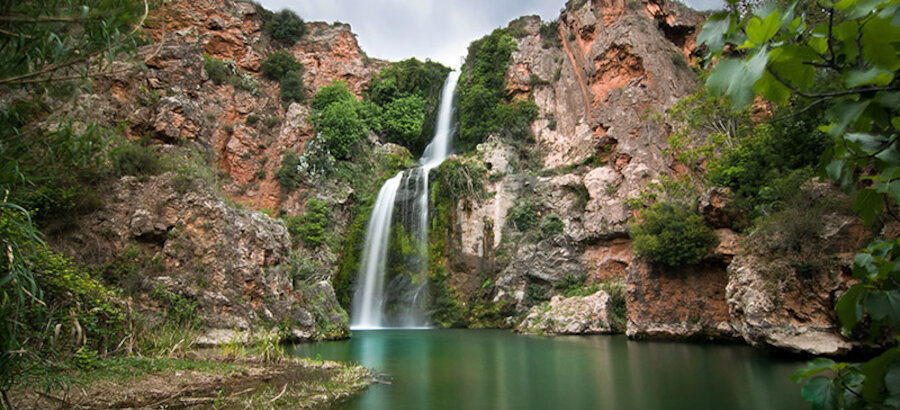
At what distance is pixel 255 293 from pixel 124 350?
6.11 m

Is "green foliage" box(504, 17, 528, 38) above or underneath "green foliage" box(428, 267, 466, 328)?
above

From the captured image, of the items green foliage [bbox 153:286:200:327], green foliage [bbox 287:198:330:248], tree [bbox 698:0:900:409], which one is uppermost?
green foliage [bbox 287:198:330:248]

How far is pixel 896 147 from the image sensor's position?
1.35m

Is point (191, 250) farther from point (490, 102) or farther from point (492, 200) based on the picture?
point (490, 102)

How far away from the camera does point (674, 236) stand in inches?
556

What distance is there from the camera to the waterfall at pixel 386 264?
2389cm

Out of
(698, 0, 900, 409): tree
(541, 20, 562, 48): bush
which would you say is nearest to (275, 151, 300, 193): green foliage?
(541, 20, 562, 48): bush

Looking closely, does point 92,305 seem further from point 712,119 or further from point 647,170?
point 647,170

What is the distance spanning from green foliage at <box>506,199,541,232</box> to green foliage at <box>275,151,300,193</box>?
41.9 feet

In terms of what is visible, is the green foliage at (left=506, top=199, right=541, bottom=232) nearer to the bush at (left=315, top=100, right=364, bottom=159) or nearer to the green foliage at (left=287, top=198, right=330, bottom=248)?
the green foliage at (left=287, top=198, right=330, bottom=248)

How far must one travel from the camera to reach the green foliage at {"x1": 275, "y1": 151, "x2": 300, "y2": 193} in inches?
1052

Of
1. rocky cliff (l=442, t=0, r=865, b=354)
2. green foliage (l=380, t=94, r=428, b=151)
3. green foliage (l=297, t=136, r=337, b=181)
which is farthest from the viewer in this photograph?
green foliage (l=380, t=94, r=428, b=151)

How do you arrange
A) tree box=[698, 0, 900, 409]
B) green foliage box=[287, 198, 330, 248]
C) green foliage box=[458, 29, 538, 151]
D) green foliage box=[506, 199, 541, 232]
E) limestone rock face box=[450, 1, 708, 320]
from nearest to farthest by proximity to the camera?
tree box=[698, 0, 900, 409], limestone rock face box=[450, 1, 708, 320], green foliage box=[287, 198, 330, 248], green foliage box=[506, 199, 541, 232], green foliage box=[458, 29, 538, 151]

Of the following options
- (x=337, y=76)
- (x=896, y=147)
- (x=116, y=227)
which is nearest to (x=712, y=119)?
(x=896, y=147)
